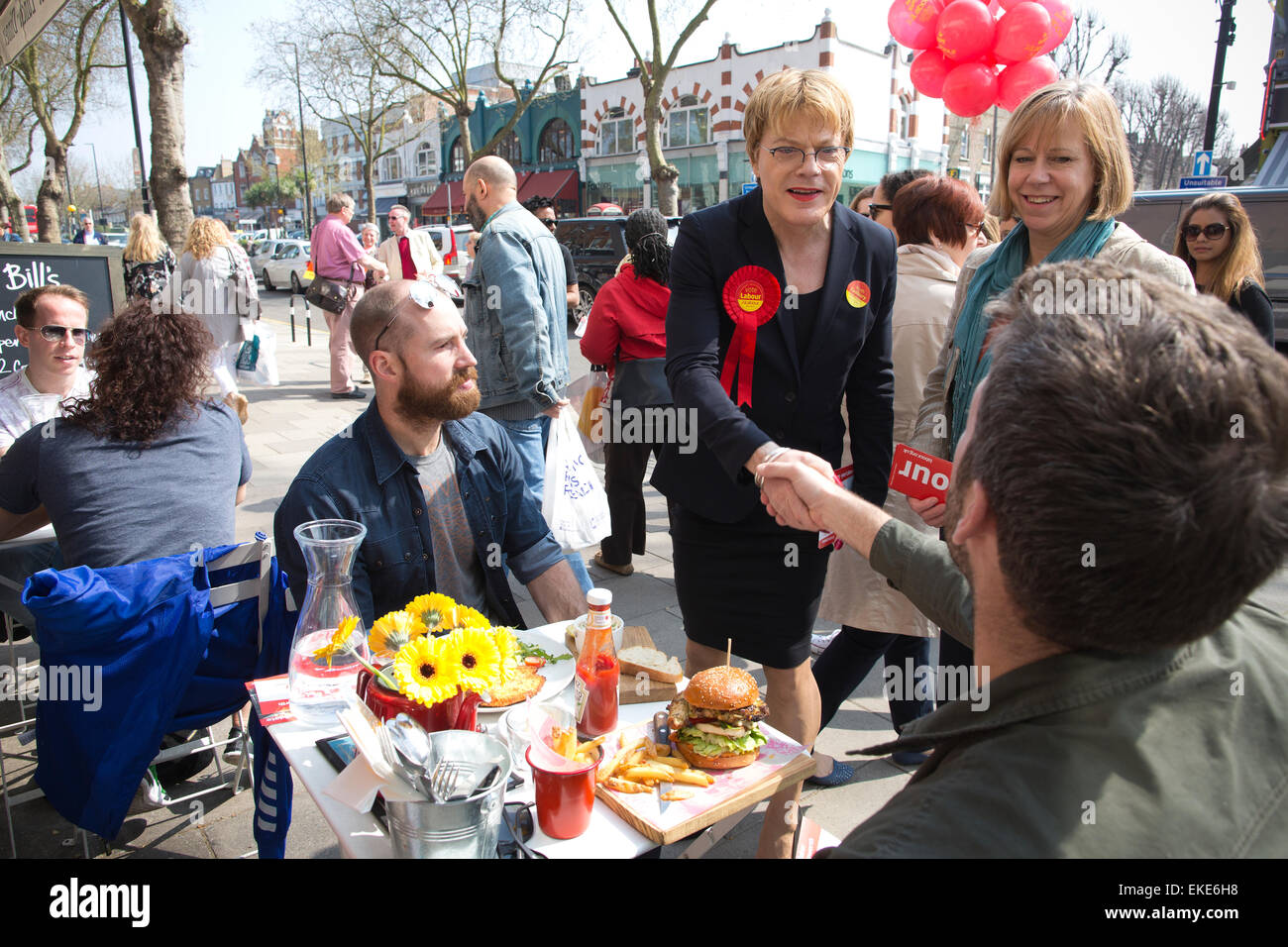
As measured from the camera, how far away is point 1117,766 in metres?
0.89

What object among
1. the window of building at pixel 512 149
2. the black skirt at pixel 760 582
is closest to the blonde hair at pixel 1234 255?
the black skirt at pixel 760 582

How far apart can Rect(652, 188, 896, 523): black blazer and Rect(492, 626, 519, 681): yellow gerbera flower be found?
898 millimetres

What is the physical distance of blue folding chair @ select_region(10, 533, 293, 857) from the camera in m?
2.08

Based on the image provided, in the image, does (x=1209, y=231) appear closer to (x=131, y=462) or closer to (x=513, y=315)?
(x=513, y=315)

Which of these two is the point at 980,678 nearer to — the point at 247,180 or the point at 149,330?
the point at 149,330

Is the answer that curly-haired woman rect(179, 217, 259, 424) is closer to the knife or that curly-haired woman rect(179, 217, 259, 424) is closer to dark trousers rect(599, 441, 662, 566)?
dark trousers rect(599, 441, 662, 566)

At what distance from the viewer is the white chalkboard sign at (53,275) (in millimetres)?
5629

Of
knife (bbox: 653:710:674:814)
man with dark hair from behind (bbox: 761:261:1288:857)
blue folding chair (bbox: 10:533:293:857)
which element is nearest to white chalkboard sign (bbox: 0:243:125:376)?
blue folding chair (bbox: 10:533:293:857)

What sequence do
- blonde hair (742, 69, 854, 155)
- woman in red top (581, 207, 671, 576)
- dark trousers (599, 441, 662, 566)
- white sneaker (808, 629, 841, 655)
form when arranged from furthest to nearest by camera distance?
dark trousers (599, 441, 662, 566) → woman in red top (581, 207, 671, 576) → white sneaker (808, 629, 841, 655) → blonde hair (742, 69, 854, 155)

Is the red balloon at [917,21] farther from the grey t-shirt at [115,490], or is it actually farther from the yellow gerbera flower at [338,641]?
the yellow gerbera flower at [338,641]

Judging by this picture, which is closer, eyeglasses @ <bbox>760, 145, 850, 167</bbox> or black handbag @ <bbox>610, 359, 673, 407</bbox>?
eyeglasses @ <bbox>760, 145, 850, 167</bbox>

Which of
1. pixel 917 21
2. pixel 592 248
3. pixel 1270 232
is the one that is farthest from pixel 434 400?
pixel 592 248

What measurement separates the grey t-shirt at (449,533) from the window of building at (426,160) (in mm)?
56201
